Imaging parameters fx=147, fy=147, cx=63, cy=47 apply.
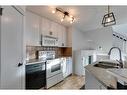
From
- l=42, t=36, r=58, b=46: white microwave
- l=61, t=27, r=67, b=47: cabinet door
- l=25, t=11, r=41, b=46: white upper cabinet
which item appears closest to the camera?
l=25, t=11, r=41, b=46: white upper cabinet

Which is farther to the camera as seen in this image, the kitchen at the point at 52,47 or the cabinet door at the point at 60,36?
the cabinet door at the point at 60,36

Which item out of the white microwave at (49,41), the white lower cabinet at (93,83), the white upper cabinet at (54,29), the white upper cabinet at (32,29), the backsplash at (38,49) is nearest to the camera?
the white lower cabinet at (93,83)

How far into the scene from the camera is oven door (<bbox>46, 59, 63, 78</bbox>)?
4309 mm

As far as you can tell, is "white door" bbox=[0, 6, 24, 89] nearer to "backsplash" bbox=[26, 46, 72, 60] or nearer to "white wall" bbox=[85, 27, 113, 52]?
"backsplash" bbox=[26, 46, 72, 60]

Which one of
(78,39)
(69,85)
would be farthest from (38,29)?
(78,39)

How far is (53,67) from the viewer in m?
4.64

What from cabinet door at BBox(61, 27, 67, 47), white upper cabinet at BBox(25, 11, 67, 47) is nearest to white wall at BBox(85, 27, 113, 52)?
cabinet door at BBox(61, 27, 67, 47)

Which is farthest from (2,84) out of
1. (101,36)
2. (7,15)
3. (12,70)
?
(101,36)

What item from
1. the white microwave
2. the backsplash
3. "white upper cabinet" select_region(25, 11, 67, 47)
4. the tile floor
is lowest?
the tile floor

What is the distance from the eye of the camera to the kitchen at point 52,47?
82.0 inches

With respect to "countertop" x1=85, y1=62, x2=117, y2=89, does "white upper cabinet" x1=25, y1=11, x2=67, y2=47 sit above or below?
above

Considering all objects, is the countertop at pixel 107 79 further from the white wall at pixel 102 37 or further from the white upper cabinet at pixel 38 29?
the white wall at pixel 102 37

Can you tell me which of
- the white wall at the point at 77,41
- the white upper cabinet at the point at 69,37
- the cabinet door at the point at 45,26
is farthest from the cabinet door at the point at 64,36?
the cabinet door at the point at 45,26
